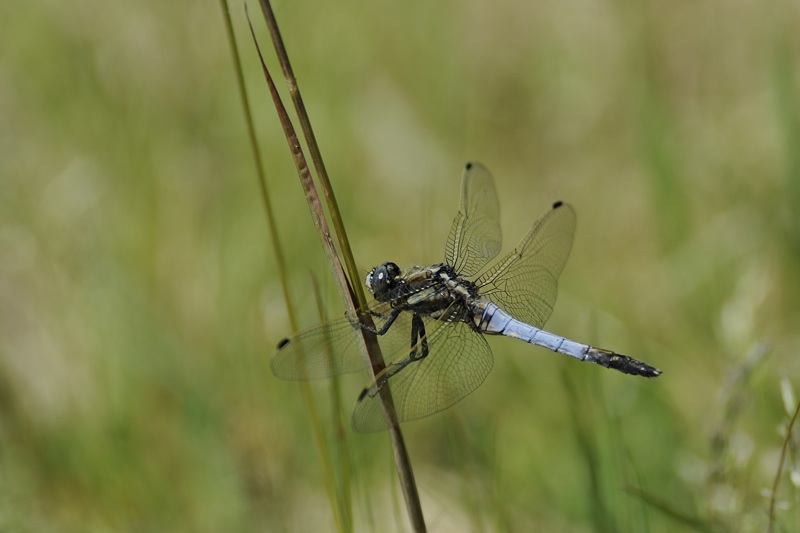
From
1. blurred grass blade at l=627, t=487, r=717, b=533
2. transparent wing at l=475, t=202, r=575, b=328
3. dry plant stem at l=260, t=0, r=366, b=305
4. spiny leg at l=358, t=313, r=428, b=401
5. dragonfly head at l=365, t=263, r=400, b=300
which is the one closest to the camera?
dry plant stem at l=260, t=0, r=366, b=305

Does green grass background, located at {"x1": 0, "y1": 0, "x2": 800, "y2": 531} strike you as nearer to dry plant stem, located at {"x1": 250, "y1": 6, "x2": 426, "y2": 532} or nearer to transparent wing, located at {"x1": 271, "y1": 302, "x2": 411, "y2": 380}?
transparent wing, located at {"x1": 271, "y1": 302, "x2": 411, "y2": 380}

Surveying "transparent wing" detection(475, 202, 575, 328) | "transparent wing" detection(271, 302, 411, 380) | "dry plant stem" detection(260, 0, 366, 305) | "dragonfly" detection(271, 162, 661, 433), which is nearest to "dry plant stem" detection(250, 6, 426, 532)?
"dry plant stem" detection(260, 0, 366, 305)

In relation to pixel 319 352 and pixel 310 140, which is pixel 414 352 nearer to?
pixel 319 352

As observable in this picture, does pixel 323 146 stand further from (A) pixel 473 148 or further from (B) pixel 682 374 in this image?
(B) pixel 682 374

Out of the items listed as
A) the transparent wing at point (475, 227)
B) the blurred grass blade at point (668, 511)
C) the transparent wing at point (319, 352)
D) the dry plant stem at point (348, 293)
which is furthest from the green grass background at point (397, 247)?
the dry plant stem at point (348, 293)

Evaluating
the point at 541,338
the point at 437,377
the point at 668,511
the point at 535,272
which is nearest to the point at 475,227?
the point at 535,272

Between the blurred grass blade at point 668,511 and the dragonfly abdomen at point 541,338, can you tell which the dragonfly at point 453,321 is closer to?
the dragonfly abdomen at point 541,338

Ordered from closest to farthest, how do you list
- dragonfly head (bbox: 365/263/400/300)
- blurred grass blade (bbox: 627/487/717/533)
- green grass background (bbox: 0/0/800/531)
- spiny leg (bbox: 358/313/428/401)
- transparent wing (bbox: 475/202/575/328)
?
blurred grass blade (bbox: 627/487/717/533) < spiny leg (bbox: 358/313/428/401) < dragonfly head (bbox: 365/263/400/300) < transparent wing (bbox: 475/202/575/328) < green grass background (bbox: 0/0/800/531)

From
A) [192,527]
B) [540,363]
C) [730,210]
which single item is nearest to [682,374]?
[540,363]
